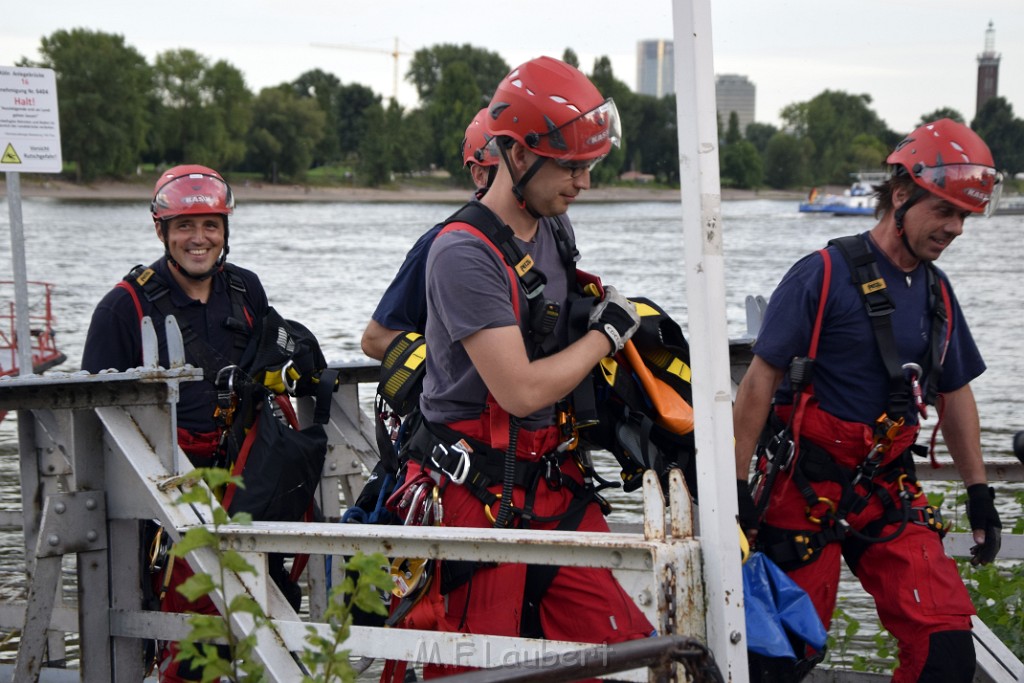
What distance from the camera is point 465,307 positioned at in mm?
3219

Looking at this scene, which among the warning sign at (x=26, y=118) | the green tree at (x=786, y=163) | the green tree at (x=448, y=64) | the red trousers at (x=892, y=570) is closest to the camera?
the red trousers at (x=892, y=570)

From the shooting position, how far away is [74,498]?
399 centimetres

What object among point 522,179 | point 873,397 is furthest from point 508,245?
point 873,397

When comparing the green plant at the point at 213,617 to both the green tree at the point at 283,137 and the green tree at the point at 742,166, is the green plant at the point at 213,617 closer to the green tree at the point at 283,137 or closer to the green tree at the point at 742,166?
the green tree at the point at 283,137

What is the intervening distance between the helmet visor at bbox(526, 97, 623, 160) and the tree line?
8126 centimetres

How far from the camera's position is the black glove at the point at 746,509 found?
4.02 metres

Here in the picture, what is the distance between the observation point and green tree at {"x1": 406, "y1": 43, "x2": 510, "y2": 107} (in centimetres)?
11575

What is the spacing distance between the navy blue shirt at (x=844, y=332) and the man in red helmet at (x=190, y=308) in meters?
2.00

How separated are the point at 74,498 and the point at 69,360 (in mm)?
17947

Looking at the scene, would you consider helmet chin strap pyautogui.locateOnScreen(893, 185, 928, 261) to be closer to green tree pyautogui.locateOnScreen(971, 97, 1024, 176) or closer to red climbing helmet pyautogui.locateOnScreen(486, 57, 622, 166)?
red climbing helmet pyautogui.locateOnScreen(486, 57, 622, 166)

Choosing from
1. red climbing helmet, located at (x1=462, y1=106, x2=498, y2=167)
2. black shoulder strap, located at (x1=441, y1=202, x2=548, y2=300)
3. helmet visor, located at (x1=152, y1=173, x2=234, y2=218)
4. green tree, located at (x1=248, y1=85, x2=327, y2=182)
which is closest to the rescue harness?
black shoulder strap, located at (x1=441, y1=202, x2=548, y2=300)

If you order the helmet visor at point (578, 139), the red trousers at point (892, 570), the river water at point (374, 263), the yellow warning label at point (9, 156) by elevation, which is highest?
the yellow warning label at point (9, 156)

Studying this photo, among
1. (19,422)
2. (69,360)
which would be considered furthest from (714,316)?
(69,360)

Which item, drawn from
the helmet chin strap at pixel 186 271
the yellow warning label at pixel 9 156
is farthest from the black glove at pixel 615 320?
the yellow warning label at pixel 9 156
